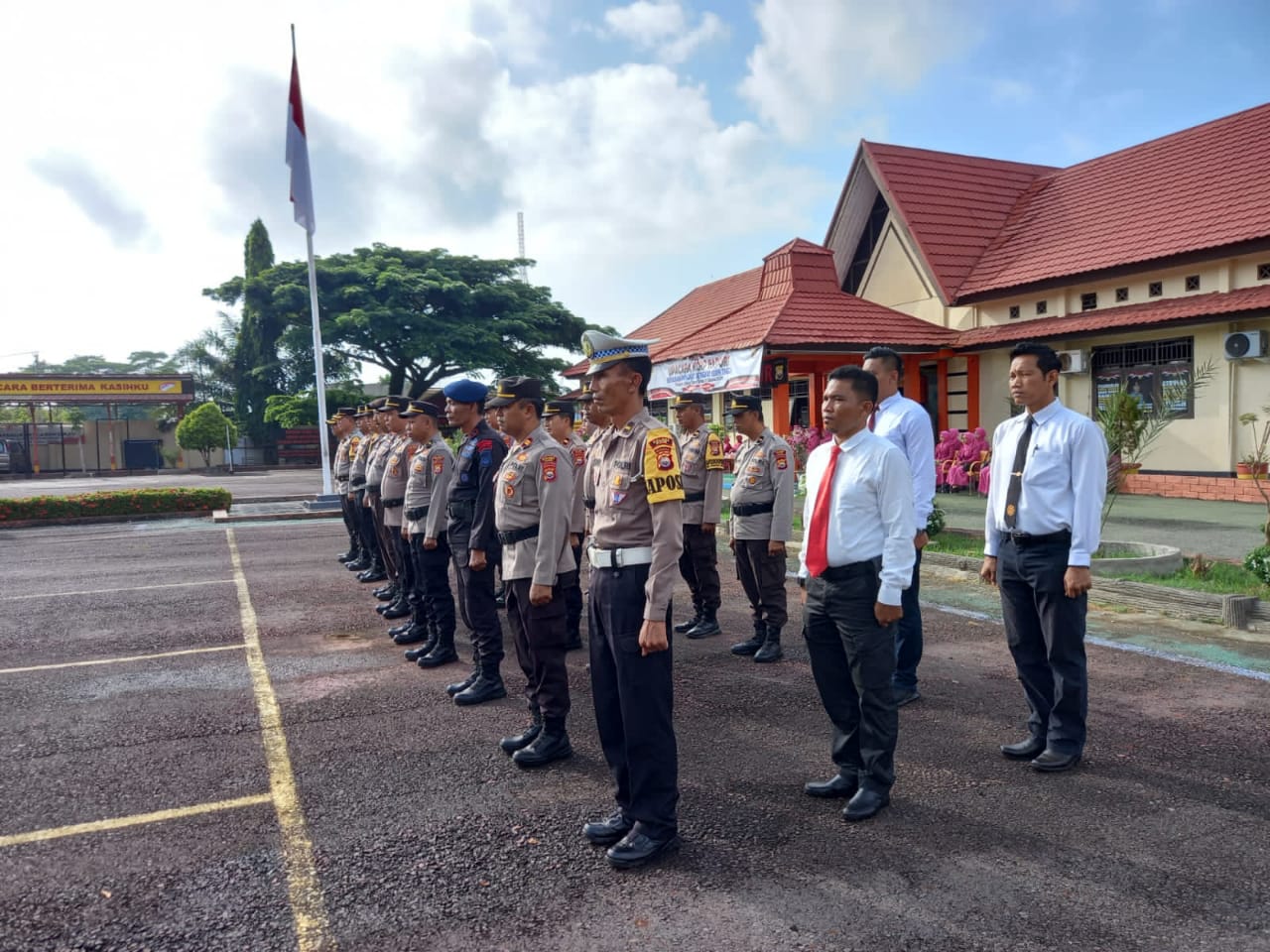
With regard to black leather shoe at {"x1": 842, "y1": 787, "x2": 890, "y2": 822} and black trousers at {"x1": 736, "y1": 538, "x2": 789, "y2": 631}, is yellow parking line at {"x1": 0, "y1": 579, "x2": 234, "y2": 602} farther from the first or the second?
black leather shoe at {"x1": 842, "y1": 787, "x2": 890, "y2": 822}

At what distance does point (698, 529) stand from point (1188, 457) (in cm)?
1163

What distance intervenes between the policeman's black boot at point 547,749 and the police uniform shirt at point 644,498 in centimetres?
131

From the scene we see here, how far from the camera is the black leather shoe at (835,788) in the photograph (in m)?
3.83

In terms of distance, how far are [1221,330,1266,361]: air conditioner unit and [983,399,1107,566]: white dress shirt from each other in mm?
11693

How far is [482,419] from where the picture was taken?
5.96 meters

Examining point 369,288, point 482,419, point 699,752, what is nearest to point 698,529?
point 482,419

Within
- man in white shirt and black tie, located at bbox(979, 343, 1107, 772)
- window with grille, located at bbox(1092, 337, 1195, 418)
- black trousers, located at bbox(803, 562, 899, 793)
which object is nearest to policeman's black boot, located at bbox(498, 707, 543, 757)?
black trousers, located at bbox(803, 562, 899, 793)

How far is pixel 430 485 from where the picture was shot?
21.4 ft

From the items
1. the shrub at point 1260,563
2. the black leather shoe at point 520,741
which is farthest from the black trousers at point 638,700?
the shrub at point 1260,563

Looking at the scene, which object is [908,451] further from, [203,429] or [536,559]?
[203,429]

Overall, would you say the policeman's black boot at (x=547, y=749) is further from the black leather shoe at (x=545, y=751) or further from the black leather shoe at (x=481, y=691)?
the black leather shoe at (x=481, y=691)

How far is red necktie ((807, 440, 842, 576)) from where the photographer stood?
12.4 feet

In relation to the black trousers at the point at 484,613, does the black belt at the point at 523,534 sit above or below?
above

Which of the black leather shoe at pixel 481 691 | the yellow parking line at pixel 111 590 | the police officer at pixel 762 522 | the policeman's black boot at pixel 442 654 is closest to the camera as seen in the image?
the black leather shoe at pixel 481 691
